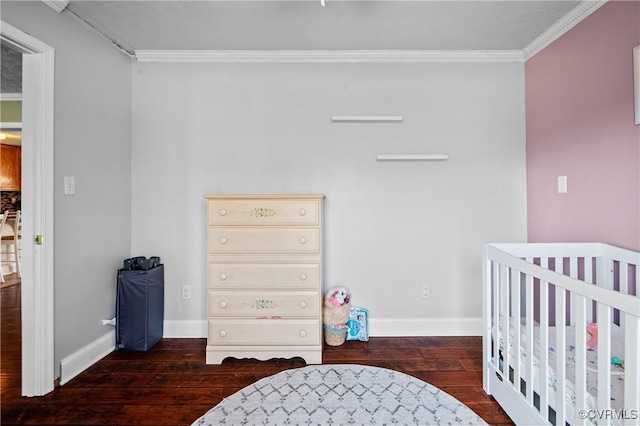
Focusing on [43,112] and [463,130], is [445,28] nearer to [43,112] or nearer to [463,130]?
[463,130]

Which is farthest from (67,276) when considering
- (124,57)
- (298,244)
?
(124,57)

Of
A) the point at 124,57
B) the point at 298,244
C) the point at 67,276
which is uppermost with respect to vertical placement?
the point at 124,57

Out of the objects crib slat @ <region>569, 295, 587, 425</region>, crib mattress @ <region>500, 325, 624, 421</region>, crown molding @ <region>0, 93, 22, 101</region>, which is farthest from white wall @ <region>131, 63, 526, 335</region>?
crown molding @ <region>0, 93, 22, 101</region>

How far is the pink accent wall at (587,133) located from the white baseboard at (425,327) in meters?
0.91

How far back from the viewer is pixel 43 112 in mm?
1805

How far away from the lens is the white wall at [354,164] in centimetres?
258

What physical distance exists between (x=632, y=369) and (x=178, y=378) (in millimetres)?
2167

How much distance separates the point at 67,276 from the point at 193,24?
6.12 feet

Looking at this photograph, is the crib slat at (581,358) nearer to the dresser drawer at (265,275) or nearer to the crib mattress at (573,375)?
the crib mattress at (573,375)

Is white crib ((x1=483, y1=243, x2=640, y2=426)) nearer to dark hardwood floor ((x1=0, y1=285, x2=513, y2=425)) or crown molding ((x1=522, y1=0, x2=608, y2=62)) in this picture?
dark hardwood floor ((x1=0, y1=285, x2=513, y2=425))

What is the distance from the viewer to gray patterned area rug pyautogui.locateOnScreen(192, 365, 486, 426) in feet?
5.19

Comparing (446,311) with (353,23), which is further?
(446,311)

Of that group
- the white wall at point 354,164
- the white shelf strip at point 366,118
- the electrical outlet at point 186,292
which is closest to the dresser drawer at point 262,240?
the white wall at point 354,164

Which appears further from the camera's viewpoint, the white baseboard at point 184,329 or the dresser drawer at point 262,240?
the white baseboard at point 184,329
